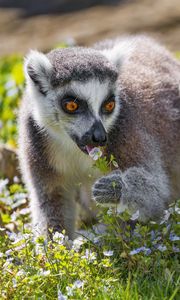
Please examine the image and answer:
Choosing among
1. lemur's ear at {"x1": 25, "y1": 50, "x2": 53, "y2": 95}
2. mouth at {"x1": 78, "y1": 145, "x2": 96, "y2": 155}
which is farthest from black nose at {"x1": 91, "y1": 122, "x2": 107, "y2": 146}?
lemur's ear at {"x1": 25, "y1": 50, "x2": 53, "y2": 95}

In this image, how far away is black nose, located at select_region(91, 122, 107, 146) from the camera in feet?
17.8

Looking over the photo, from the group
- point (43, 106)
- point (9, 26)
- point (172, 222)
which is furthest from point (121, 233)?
point (9, 26)

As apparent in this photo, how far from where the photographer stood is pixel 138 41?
7605 millimetres

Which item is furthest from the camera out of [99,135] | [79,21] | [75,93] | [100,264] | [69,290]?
[79,21]

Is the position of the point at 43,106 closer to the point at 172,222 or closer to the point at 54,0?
the point at 172,222

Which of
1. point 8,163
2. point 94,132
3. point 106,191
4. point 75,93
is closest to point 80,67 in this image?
point 75,93

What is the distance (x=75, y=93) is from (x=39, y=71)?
45 cm

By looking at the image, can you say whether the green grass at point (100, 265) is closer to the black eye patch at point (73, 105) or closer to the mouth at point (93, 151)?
the mouth at point (93, 151)

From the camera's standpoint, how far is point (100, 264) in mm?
5055

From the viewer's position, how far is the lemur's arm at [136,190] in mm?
5570

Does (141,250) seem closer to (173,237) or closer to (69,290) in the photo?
(173,237)

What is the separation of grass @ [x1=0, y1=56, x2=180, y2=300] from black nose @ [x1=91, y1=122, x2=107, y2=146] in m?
0.49

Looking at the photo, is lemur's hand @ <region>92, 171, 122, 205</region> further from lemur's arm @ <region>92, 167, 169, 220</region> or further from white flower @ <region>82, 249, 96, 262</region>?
white flower @ <region>82, 249, 96, 262</region>

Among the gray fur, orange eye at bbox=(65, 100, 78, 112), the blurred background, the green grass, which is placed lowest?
the green grass
